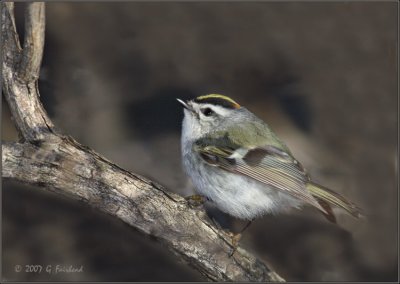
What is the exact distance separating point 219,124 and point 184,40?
1.36m

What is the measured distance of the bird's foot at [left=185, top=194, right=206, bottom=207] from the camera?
2.04 meters

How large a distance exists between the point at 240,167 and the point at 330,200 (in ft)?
1.33

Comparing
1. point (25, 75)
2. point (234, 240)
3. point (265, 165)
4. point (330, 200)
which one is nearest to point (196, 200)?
point (234, 240)

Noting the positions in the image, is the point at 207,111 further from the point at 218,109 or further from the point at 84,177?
the point at 84,177

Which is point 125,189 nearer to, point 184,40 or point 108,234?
point 108,234

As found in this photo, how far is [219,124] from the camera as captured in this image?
2348 mm

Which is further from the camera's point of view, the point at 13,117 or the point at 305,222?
the point at 305,222

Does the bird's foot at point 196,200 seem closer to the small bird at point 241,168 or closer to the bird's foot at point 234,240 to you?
the small bird at point 241,168

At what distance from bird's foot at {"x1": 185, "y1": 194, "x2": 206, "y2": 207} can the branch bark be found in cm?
3

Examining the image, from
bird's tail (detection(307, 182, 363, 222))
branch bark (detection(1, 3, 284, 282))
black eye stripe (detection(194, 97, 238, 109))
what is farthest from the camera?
black eye stripe (detection(194, 97, 238, 109))

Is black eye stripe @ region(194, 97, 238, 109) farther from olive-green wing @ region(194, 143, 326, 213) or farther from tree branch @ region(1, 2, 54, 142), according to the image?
tree branch @ region(1, 2, 54, 142)

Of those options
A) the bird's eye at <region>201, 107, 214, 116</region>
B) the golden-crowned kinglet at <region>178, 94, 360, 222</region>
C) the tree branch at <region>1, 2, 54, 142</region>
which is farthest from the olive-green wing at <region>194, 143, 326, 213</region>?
the tree branch at <region>1, 2, 54, 142</region>

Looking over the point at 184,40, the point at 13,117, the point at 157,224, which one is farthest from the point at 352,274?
the point at 13,117

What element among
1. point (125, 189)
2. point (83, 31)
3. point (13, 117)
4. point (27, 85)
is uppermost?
point (83, 31)
